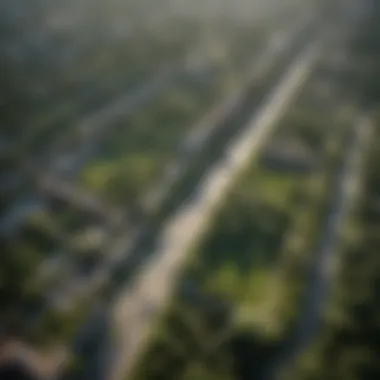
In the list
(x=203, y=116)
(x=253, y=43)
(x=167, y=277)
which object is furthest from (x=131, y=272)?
(x=253, y=43)

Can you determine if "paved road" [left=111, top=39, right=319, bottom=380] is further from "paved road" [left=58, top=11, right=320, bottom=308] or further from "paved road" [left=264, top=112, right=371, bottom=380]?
"paved road" [left=264, top=112, right=371, bottom=380]

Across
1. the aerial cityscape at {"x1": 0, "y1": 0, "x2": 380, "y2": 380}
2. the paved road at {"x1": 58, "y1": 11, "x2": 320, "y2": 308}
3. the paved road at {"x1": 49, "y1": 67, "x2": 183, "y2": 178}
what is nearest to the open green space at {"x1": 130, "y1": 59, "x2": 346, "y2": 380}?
the aerial cityscape at {"x1": 0, "y1": 0, "x2": 380, "y2": 380}

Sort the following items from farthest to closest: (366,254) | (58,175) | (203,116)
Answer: (203,116), (58,175), (366,254)

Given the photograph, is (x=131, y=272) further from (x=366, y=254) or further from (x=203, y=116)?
(x=203, y=116)

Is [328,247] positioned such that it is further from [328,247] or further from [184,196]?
[184,196]

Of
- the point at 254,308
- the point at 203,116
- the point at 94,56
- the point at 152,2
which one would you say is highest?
the point at 152,2

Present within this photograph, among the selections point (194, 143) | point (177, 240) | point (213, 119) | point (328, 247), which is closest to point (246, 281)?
point (177, 240)
